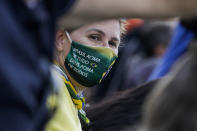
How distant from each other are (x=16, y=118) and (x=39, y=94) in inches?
3.1

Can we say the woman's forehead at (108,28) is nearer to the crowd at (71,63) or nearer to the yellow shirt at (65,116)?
the crowd at (71,63)

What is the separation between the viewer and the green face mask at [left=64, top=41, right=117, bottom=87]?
1634 millimetres

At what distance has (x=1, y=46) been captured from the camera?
2.84ft

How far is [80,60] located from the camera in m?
1.65

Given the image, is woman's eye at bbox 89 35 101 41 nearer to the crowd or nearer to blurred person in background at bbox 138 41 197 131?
the crowd

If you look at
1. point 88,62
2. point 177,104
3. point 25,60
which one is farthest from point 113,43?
point 25,60

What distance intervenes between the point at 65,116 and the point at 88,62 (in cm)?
22

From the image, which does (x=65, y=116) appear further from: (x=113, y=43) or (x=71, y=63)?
(x=113, y=43)

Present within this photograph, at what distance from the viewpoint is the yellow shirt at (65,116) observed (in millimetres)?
1527

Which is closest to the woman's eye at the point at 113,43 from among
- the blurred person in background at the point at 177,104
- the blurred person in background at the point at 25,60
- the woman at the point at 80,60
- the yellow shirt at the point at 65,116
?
the woman at the point at 80,60

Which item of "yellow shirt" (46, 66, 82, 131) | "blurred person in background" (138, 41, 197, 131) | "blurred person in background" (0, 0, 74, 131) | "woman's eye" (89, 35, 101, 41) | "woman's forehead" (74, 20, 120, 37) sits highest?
"blurred person in background" (0, 0, 74, 131)

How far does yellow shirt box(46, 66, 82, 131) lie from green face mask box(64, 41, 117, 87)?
0.25ft

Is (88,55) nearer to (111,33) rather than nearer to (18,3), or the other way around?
(111,33)

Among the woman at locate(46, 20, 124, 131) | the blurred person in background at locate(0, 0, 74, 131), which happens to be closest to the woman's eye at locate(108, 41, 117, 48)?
the woman at locate(46, 20, 124, 131)
